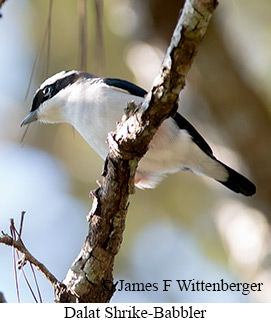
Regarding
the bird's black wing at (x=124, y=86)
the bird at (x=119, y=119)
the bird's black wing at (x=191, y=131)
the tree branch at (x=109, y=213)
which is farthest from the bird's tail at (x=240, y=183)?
the tree branch at (x=109, y=213)

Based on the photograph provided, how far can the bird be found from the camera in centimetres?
420

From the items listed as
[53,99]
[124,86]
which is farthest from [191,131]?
[53,99]

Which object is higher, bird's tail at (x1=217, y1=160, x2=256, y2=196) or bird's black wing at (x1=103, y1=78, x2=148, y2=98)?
bird's black wing at (x1=103, y1=78, x2=148, y2=98)

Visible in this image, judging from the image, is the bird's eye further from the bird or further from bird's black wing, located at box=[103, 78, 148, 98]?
bird's black wing, located at box=[103, 78, 148, 98]

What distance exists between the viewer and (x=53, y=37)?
Answer: 7.50 m

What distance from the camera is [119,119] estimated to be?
409cm

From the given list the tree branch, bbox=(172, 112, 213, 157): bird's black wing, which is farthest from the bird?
the tree branch

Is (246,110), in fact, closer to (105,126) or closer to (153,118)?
(105,126)

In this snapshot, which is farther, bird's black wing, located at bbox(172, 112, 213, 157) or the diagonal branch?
bird's black wing, located at bbox(172, 112, 213, 157)

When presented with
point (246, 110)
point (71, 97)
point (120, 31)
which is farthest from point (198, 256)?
point (71, 97)

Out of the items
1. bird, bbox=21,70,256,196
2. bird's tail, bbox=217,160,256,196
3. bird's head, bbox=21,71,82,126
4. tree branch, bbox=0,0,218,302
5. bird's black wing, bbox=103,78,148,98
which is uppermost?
bird's head, bbox=21,71,82,126

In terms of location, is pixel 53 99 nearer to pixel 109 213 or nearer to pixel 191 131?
pixel 191 131

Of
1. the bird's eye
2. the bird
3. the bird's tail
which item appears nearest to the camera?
the bird

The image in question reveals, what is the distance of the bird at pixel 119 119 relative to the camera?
4.20 metres
